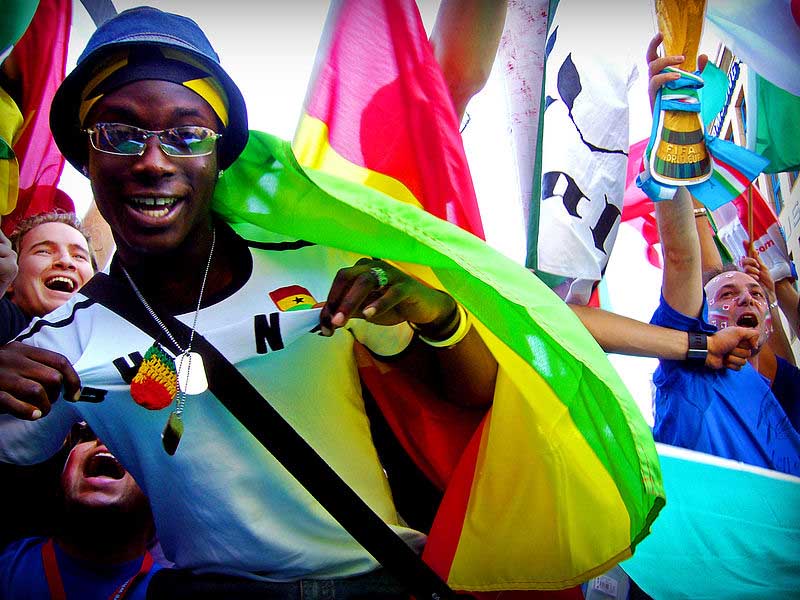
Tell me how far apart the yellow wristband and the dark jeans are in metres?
0.47

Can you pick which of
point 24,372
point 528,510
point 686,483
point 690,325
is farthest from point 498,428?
point 690,325

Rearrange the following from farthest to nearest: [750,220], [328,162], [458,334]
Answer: [750,220], [328,162], [458,334]

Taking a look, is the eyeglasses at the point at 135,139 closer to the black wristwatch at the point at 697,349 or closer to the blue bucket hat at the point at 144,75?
the blue bucket hat at the point at 144,75

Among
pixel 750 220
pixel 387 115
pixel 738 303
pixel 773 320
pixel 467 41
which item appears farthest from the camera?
pixel 773 320

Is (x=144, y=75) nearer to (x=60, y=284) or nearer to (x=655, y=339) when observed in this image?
A: (x=60, y=284)

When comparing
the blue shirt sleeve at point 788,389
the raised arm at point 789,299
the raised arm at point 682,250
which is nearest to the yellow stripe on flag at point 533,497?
the raised arm at point 682,250

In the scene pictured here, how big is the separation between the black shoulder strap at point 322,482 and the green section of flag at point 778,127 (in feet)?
8.35

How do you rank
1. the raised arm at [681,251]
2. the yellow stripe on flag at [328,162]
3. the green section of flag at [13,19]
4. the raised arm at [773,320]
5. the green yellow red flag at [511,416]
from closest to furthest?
1. the green yellow red flag at [511,416]
2. the green section of flag at [13,19]
3. the yellow stripe on flag at [328,162]
4. the raised arm at [681,251]
5. the raised arm at [773,320]

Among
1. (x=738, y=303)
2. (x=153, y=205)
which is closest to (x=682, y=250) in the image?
(x=738, y=303)

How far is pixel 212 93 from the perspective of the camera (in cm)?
151

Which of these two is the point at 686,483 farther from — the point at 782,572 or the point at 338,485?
the point at 338,485

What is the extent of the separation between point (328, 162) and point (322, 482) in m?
0.90

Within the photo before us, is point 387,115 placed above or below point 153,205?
above

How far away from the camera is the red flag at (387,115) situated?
179cm
